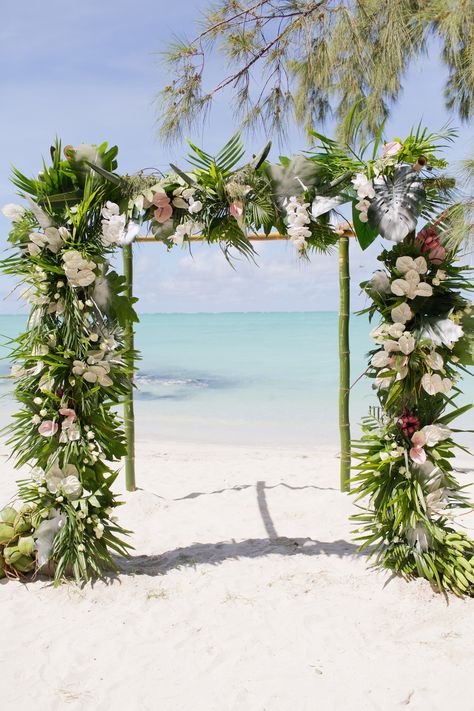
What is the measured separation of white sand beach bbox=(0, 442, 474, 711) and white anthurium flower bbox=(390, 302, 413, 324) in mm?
1162

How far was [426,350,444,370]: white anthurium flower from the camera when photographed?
2.45 meters

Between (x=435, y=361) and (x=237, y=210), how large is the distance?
1056 millimetres

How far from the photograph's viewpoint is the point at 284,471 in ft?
15.7

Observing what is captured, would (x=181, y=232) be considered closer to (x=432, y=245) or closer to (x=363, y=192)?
(x=363, y=192)

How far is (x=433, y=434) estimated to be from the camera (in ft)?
8.40

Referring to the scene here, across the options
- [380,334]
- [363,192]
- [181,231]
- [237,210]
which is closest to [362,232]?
[363,192]

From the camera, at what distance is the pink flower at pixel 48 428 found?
264 centimetres

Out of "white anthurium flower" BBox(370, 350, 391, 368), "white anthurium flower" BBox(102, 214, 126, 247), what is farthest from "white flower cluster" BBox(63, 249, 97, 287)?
"white anthurium flower" BBox(370, 350, 391, 368)

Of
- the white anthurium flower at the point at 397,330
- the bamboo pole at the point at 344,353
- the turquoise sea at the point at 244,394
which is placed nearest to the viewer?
the white anthurium flower at the point at 397,330

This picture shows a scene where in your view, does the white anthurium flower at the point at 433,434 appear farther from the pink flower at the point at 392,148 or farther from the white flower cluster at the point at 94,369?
the white flower cluster at the point at 94,369

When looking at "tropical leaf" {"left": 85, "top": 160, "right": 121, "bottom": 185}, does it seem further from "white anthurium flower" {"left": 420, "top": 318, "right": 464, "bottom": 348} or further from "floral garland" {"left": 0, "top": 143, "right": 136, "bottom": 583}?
"white anthurium flower" {"left": 420, "top": 318, "right": 464, "bottom": 348}

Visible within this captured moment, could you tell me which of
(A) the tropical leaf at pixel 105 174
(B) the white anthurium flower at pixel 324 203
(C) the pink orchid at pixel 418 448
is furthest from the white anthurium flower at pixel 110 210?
(C) the pink orchid at pixel 418 448

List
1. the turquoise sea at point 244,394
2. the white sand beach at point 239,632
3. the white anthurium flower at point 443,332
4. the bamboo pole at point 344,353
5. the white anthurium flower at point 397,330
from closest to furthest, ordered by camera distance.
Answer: the white sand beach at point 239,632, the white anthurium flower at point 443,332, the white anthurium flower at point 397,330, the bamboo pole at point 344,353, the turquoise sea at point 244,394

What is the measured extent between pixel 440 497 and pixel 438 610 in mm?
457
